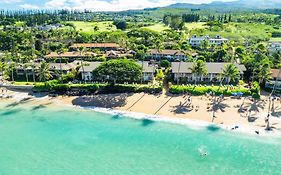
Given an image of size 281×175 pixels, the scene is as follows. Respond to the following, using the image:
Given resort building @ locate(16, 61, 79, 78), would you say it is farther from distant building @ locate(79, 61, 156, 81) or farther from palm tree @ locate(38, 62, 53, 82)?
distant building @ locate(79, 61, 156, 81)

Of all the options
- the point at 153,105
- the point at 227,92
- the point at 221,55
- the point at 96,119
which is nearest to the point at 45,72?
the point at 96,119

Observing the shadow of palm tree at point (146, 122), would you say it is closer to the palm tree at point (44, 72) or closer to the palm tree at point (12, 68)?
the palm tree at point (44, 72)

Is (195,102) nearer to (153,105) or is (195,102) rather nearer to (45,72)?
(153,105)

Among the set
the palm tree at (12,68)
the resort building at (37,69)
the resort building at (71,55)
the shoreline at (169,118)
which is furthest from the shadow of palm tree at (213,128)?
the resort building at (71,55)

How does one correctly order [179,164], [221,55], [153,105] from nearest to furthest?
[179,164], [153,105], [221,55]

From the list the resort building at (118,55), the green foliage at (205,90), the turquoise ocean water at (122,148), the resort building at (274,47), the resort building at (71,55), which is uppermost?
the resort building at (274,47)

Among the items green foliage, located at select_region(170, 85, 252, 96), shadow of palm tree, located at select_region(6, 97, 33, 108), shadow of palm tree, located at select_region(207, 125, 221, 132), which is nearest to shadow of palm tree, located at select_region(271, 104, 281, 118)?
green foliage, located at select_region(170, 85, 252, 96)
